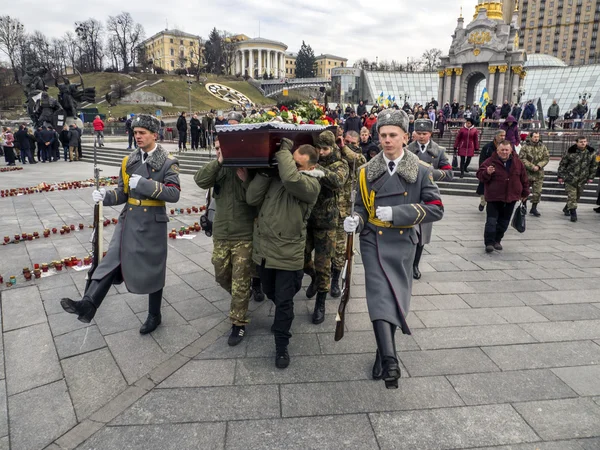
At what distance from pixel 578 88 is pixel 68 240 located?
156 feet

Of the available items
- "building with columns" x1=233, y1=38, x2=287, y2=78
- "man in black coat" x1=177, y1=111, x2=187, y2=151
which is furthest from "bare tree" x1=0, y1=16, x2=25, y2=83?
"man in black coat" x1=177, y1=111, x2=187, y2=151

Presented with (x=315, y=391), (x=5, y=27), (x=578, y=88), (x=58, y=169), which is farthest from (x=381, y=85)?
(x=5, y=27)

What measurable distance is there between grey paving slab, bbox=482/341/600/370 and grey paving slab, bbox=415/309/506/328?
0.55 meters

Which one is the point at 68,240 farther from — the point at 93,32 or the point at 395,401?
the point at 93,32

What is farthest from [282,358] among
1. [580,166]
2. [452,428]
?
[580,166]

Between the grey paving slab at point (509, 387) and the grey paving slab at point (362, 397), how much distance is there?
0.42 feet

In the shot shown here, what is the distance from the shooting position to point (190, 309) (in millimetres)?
4926

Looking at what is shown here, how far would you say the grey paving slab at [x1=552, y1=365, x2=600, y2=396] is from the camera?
342cm

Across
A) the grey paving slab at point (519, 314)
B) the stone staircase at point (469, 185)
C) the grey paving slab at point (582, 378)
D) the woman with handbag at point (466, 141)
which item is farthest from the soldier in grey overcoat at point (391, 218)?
the woman with handbag at point (466, 141)

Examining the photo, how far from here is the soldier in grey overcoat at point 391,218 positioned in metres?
3.27

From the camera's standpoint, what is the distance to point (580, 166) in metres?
10.1

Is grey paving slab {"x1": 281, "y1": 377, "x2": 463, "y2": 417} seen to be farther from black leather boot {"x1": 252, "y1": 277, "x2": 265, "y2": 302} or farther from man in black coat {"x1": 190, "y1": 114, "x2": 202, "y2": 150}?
man in black coat {"x1": 190, "y1": 114, "x2": 202, "y2": 150}

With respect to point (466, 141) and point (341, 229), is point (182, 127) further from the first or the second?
point (341, 229)

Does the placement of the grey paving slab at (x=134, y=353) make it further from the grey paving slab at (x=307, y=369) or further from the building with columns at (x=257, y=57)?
the building with columns at (x=257, y=57)
